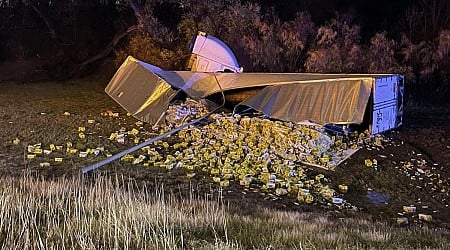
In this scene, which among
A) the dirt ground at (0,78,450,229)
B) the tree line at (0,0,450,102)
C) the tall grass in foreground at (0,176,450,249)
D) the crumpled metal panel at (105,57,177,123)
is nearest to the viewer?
the tall grass in foreground at (0,176,450,249)

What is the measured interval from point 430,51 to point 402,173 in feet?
17.0

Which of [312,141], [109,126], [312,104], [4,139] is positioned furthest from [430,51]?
[4,139]

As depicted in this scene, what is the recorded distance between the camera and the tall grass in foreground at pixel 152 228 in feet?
10.2

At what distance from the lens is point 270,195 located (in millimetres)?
5559

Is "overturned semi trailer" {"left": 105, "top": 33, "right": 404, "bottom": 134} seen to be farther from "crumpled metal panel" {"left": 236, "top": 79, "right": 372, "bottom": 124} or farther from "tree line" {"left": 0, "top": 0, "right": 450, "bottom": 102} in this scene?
"tree line" {"left": 0, "top": 0, "right": 450, "bottom": 102}

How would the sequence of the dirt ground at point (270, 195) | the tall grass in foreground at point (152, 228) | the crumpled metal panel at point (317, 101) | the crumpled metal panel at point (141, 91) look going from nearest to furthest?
the tall grass in foreground at point (152, 228), the dirt ground at point (270, 195), the crumpled metal panel at point (317, 101), the crumpled metal panel at point (141, 91)

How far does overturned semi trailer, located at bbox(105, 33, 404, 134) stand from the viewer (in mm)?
7586

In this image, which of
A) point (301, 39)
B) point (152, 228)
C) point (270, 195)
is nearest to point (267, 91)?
point (270, 195)

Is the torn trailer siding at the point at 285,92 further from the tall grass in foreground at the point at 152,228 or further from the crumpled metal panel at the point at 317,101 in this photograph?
the tall grass in foreground at the point at 152,228

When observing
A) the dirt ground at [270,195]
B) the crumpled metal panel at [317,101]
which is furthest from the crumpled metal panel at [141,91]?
the crumpled metal panel at [317,101]

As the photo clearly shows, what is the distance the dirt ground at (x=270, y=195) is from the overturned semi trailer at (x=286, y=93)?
13.6 inches

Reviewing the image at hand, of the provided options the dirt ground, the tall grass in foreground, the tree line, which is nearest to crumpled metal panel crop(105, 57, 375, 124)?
the dirt ground

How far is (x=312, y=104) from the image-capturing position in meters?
7.77

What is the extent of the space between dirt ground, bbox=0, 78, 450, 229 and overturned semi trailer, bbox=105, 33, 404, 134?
0.35 metres
